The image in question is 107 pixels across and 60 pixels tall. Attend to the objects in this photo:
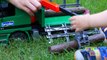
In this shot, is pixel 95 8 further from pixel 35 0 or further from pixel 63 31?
pixel 35 0

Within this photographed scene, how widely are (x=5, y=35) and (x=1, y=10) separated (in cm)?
15

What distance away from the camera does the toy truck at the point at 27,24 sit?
1.96 metres

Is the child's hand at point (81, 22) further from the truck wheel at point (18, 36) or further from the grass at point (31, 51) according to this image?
the truck wheel at point (18, 36)

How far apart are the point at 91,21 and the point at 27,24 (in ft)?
1.82

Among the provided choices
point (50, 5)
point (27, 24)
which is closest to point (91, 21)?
point (50, 5)

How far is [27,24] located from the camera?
2.00 metres

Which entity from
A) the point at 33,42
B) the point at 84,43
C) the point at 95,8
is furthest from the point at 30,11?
the point at 95,8

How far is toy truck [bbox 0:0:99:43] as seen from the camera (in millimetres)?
1958

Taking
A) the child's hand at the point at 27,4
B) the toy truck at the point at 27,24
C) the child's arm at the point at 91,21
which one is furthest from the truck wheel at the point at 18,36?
the child's arm at the point at 91,21

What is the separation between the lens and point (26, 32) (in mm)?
2002

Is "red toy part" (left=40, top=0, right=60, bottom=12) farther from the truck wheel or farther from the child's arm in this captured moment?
the child's arm

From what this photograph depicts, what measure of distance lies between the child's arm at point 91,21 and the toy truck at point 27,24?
339mm

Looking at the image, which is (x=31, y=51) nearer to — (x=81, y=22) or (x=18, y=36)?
(x=18, y=36)

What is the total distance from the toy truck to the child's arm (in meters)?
0.34
